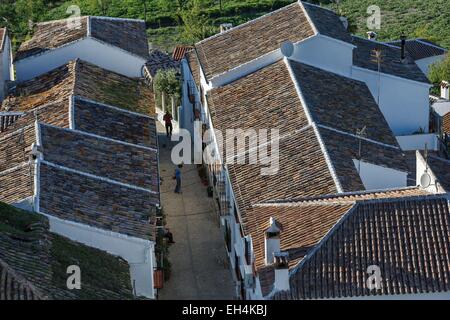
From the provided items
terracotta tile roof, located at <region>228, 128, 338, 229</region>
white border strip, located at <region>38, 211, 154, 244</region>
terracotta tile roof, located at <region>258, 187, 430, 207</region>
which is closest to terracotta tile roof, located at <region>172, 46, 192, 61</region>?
terracotta tile roof, located at <region>228, 128, 338, 229</region>

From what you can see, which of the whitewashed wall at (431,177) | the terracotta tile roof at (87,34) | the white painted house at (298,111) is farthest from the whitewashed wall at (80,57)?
the whitewashed wall at (431,177)

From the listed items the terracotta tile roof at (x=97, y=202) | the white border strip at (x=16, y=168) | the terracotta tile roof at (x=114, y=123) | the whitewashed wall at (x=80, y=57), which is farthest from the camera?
the whitewashed wall at (x=80, y=57)

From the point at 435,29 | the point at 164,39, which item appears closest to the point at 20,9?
the point at 164,39

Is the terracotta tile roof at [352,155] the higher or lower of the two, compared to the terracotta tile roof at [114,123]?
lower

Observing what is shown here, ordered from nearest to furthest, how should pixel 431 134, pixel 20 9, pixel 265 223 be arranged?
pixel 265 223, pixel 431 134, pixel 20 9

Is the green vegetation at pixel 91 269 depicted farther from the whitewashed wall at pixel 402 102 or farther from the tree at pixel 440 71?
the tree at pixel 440 71

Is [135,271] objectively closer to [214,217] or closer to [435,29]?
[214,217]
